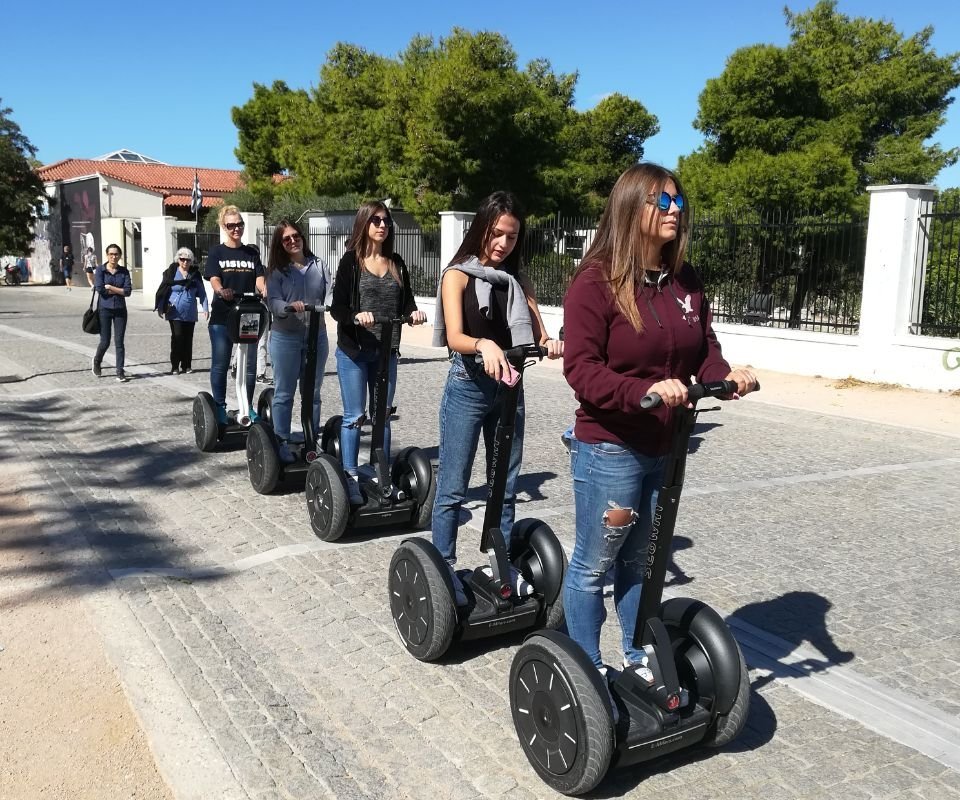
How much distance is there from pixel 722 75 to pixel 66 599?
20.9 metres

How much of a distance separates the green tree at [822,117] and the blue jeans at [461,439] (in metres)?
18.2

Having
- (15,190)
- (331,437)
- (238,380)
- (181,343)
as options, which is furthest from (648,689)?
(15,190)

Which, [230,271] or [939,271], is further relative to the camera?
[939,271]

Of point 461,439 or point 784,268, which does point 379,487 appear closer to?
point 461,439

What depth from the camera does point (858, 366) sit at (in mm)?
12570

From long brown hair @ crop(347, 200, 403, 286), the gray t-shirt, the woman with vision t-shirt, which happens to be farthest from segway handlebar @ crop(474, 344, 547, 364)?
the woman with vision t-shirt

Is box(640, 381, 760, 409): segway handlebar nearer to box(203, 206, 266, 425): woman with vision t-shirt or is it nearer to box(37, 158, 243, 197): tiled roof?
Result: box(203, 206, 266, 425): woman with vision t-shirt

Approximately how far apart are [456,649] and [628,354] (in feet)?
5.66

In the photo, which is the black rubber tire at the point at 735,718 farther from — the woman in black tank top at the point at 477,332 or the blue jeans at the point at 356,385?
the blue jeans at the point at 356,385

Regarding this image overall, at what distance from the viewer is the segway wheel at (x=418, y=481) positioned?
17.1ft

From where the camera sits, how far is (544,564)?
12.3 feet

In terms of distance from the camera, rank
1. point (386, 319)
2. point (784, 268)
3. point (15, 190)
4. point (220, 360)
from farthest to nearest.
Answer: point (15, 190) < point (784, 268) < point (220, 360) < point (386, 319)

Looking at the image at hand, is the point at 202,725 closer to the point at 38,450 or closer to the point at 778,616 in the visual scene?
the point at 778,616

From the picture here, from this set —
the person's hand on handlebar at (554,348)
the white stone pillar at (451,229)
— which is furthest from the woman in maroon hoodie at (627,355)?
the white stone pillar at (451,229)
